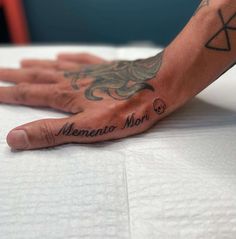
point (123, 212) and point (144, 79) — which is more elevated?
point (144, 79)

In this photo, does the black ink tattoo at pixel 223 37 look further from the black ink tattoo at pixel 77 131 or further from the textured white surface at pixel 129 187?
the black ink tattoo at pixel 77 131

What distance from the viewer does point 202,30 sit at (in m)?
0.64

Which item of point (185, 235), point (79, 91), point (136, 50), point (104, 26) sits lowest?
point (185, 235)

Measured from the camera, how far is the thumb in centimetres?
61

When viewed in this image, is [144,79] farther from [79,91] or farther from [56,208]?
[56,208]

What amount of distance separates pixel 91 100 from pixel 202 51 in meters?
0.23

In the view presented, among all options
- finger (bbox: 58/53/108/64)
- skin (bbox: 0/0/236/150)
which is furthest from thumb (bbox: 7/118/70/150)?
finger (bbox: 58/53/108/64)

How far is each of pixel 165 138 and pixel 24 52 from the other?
0.72 m

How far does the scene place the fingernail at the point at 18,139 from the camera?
1.98ft

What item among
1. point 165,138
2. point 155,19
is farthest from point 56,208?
point 155,19

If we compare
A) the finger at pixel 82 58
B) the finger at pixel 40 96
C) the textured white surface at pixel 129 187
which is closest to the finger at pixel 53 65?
the finger at pixel 82 58

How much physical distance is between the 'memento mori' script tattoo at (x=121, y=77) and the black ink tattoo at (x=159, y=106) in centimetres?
3

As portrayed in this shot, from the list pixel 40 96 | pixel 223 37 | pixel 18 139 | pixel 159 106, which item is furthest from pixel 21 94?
pixel 223 37

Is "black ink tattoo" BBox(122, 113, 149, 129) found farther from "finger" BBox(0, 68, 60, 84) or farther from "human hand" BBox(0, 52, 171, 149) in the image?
"finger" BBox(0, 68, 60, 84)
